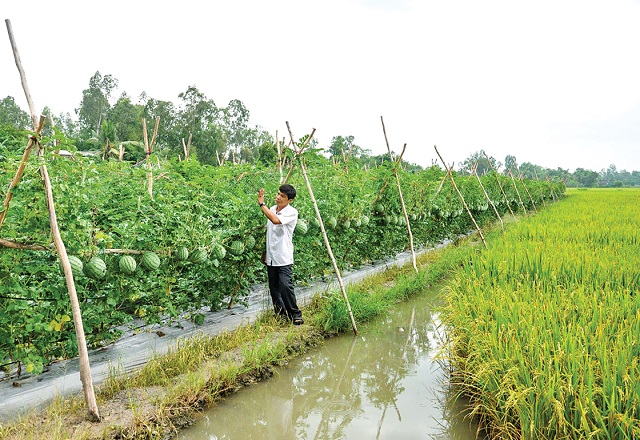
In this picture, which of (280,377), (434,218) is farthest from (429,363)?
(434,218)

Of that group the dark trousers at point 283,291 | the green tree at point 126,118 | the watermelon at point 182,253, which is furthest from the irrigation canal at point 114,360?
the green tree at point 126,118

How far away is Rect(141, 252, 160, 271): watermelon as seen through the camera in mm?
3955

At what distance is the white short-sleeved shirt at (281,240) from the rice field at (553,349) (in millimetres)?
1886

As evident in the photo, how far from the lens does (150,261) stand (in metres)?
3.95

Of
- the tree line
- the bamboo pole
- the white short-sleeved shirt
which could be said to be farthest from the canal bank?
the tree line

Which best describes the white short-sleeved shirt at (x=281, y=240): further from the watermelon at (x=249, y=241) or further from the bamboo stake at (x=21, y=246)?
the bamboo stake at (x=21, y=246)

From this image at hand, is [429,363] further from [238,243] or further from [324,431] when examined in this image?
[238,243]

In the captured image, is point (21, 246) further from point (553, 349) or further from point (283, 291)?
point (553, 349)

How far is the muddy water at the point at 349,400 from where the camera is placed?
3.51 metres

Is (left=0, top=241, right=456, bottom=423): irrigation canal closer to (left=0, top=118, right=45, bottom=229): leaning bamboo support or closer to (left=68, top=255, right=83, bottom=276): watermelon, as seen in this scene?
(left=68, top=255, right=83, bottom=276): watermelon

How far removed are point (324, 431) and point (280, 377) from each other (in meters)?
0.97

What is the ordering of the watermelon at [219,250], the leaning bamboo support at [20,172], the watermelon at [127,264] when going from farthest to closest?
the watermelon at [219,250], the watermelon at [127,264], the leaning bamboo support at [20,172]

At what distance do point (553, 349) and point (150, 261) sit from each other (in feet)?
10.3

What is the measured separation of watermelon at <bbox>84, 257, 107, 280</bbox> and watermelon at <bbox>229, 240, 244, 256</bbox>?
5.58 feet
